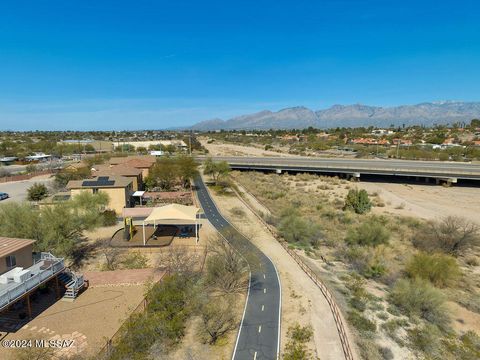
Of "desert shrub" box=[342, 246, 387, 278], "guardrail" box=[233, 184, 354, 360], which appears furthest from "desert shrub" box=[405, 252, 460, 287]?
"guardrail" box=[233, 184, 354, 360]

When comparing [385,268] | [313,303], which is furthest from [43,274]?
[385,268]

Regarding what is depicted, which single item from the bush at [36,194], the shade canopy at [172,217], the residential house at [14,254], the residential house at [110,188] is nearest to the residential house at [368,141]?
the residential house at [110,188]

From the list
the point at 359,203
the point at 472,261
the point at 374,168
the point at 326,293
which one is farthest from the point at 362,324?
the point at 374,168

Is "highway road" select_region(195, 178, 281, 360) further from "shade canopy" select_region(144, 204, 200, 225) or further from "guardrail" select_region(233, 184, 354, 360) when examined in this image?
"shade canopy" select_region(144, 204, 200, 225)

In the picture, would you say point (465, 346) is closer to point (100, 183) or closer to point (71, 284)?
point (71, 284)

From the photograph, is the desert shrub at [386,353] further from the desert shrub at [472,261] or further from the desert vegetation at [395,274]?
the desert shrub at [472,261]
